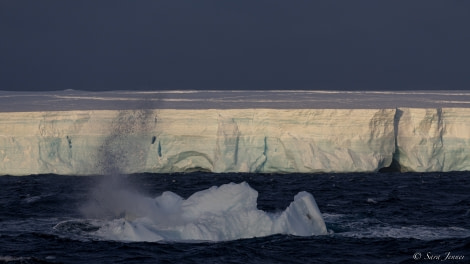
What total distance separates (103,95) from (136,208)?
2449 centimetres

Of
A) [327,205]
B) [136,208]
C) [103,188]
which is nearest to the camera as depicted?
[136,208]

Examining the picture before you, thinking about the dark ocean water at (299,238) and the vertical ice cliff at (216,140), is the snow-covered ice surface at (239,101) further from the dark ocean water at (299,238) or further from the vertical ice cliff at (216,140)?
the dark ocean water at (299,238)

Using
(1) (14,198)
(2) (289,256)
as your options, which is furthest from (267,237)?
(1) (14,198)

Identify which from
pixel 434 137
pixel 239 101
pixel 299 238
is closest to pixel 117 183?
pixel 299 238

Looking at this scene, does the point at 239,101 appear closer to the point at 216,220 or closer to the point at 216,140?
the point at 216,140

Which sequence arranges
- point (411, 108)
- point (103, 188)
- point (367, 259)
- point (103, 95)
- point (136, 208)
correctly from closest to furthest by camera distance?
point (367, 259) < point (136, 208) < point (103, 188) < point (411, 108) < point (103, 95)

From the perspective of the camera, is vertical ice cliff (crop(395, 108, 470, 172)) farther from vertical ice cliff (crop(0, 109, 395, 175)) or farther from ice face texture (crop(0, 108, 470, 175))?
vertical ice cliff (crop(0, 109, 395, 175))

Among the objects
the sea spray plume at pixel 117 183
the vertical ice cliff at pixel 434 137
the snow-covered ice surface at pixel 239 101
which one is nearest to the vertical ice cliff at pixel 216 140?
the vertical ice cliff at pixel 434 137

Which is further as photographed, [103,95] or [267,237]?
[103,95]

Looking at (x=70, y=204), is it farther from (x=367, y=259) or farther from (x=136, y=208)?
(x=367, y=259)

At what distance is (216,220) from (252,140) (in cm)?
1830

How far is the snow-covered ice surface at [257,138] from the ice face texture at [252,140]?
0.12ft

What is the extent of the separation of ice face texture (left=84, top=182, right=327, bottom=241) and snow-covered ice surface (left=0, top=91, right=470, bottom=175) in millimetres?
15879

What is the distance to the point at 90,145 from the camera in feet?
114
